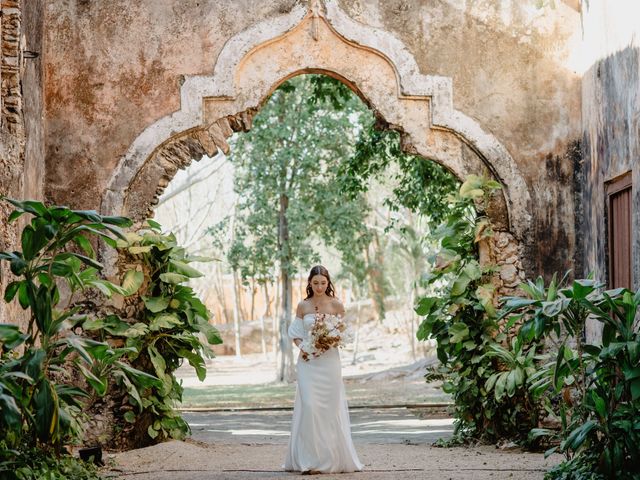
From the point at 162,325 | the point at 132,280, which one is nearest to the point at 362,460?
the point at 162,325

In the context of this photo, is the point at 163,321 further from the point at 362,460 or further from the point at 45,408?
the point at 45,408

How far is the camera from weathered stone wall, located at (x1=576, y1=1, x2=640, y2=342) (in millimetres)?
8156

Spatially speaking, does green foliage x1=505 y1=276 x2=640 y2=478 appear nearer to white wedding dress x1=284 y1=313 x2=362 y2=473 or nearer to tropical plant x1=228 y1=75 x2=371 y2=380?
white wedding dress x1=284 y1=313 x2=362 y2=473

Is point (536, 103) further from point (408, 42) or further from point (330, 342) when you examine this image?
point (330, 342)

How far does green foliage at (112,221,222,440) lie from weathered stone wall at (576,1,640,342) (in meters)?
3.92

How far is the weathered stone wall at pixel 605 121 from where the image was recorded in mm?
8156

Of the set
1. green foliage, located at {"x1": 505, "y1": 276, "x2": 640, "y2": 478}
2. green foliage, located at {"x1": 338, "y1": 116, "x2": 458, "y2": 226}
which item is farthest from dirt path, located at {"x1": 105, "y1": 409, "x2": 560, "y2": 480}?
green foliage, located at {"x1": 338, "y1": 116, "x2": 458, "y2": 226}

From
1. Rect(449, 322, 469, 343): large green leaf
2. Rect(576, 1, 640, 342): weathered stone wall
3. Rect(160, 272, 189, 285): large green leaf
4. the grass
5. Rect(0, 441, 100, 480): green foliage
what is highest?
Rect(576, 1, 640, 342): weathered stone wall

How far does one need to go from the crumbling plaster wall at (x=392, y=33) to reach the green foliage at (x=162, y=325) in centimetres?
74

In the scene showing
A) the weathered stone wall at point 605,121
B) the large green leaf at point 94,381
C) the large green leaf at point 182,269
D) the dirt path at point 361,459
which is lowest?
the dirt path at point 361,459

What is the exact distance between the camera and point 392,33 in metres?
9.91

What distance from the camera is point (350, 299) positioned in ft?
127

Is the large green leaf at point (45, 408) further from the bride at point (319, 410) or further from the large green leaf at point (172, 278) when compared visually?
the large green leaf at point (172, 278)

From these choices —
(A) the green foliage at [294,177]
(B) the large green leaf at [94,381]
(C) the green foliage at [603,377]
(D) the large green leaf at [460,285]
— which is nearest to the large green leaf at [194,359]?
(D) the large green leaf at [460,285]
